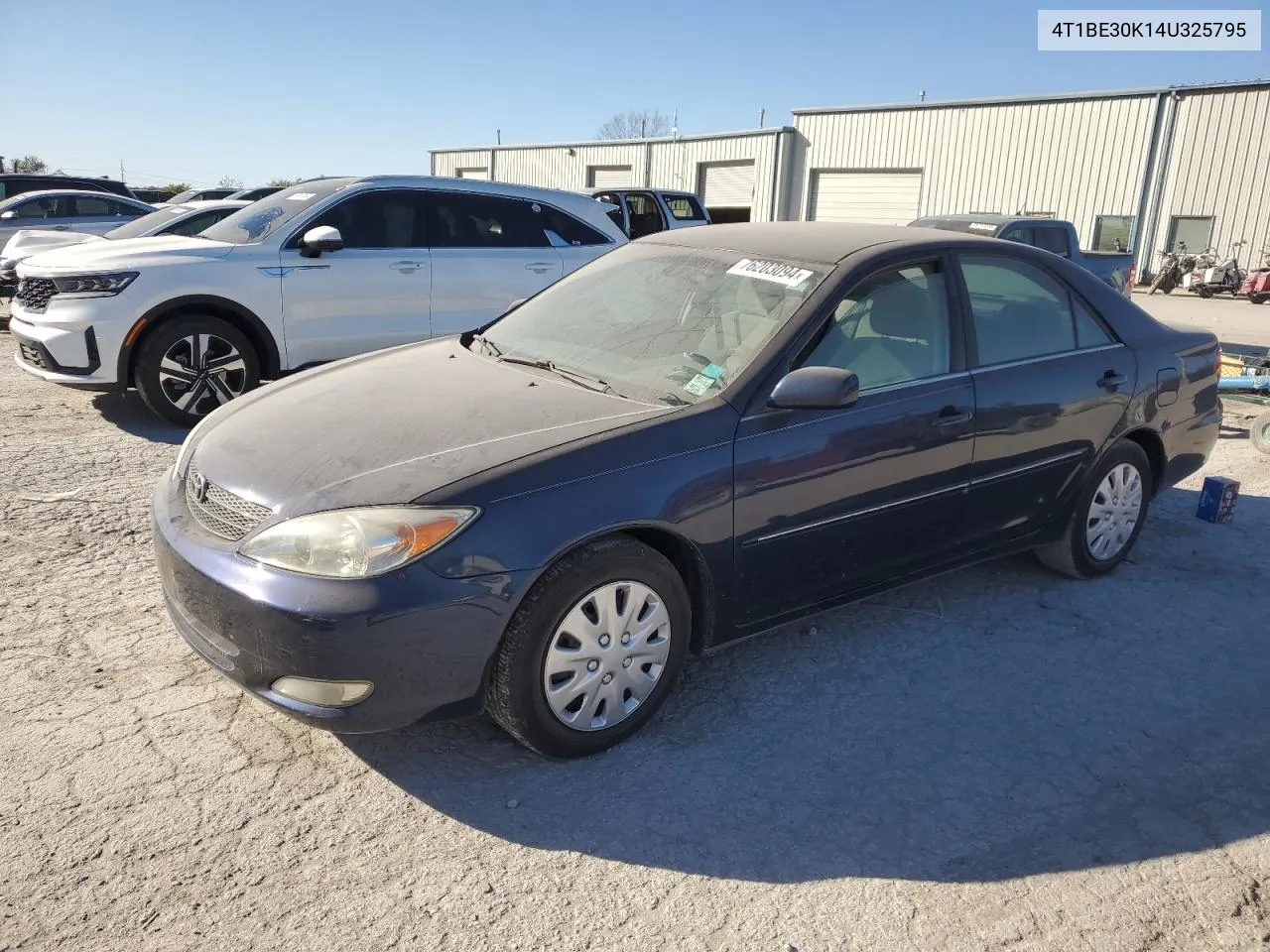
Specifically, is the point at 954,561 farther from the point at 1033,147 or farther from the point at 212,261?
the point at 1033,147

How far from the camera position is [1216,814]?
2.92 m

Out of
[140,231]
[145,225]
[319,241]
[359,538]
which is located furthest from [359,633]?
[145,225]

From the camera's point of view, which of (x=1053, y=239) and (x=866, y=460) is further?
(x=1053, y=239)

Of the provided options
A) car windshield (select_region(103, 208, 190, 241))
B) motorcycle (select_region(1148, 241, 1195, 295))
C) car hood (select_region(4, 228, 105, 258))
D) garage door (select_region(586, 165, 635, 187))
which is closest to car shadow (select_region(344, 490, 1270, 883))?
car windshield (select_region(103, 208, 190, 241))

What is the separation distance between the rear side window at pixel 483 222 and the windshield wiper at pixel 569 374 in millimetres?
3993

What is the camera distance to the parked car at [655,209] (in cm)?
1688

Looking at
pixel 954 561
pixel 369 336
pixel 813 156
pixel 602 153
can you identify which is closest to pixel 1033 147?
pixel 813 156

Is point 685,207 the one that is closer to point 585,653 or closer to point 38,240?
point 38,240

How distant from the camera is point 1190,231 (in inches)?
997

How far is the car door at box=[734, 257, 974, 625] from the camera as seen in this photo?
3.24 meters

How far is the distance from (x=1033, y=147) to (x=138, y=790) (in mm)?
29129

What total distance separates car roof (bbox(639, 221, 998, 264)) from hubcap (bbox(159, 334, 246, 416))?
3661mm

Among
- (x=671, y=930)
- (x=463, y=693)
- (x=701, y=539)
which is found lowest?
(x=671, y=930)

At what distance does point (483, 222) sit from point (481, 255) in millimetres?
283
